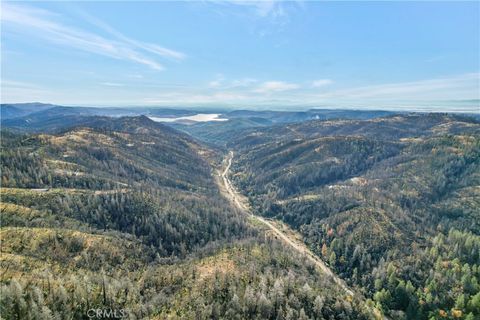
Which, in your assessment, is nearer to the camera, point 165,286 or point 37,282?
point 37,282

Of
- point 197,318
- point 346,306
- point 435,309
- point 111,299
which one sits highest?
point 111,299

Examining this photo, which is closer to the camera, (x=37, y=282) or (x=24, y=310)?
(x=24, y=310)

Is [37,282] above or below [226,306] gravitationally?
above

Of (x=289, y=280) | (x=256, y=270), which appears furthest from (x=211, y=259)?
(x=289, y=280)

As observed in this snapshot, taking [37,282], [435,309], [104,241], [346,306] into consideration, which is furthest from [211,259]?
[435,309]

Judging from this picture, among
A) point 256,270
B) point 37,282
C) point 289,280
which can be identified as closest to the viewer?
point 37,282

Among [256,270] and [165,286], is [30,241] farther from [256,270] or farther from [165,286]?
[256,270]

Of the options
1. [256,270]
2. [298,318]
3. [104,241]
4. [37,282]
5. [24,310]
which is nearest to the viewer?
[24,310]

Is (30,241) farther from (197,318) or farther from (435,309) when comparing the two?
(435,309)

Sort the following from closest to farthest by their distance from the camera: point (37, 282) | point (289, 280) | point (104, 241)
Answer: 1. point (37, 282)
2. point (289, 280)
3. point (104, 241)
